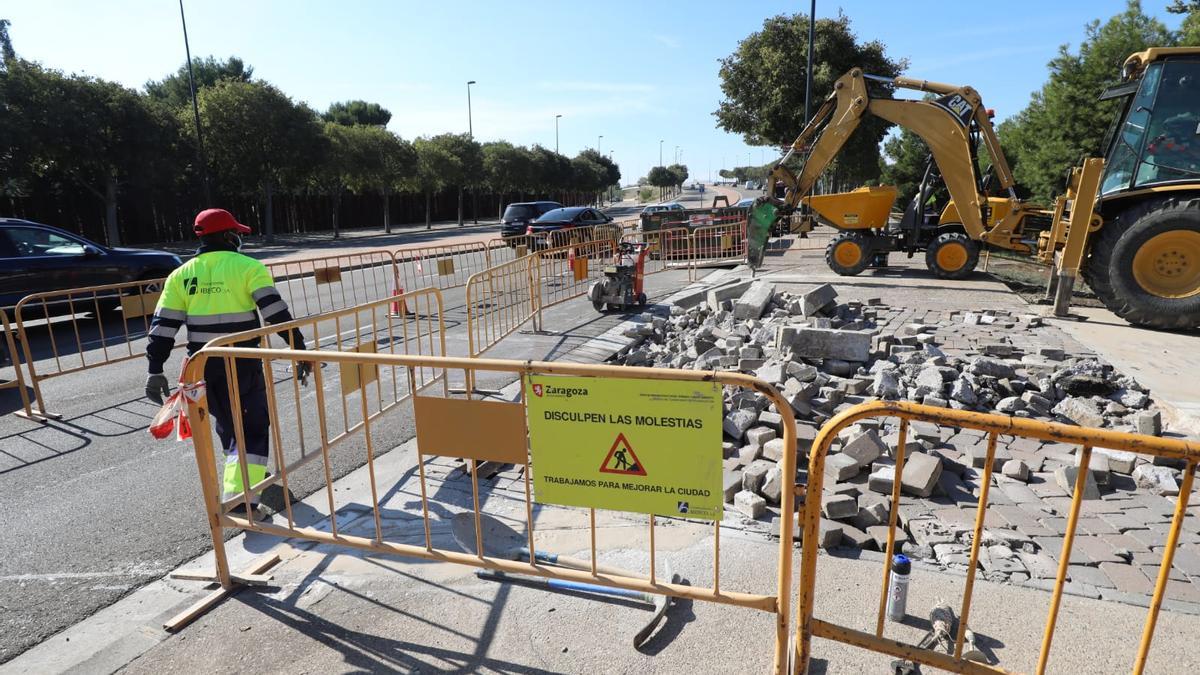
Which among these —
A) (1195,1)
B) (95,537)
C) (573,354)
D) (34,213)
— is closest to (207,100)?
(34,213)

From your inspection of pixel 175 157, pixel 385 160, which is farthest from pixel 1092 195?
pixel 385 160

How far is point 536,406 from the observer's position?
9.32 ft

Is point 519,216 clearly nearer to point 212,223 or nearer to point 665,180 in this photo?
point 212,223

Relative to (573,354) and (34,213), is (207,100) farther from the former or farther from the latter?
(573,354)

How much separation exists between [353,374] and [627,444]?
2.55 meters

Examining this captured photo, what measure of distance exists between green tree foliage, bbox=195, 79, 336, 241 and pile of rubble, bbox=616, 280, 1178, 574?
26082 mm

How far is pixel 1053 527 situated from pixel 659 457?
9.12 feet

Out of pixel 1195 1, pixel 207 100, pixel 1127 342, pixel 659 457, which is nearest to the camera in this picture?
pixel 659 457

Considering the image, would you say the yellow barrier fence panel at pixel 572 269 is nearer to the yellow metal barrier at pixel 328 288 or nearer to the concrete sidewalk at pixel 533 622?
the yellow metal barrier at pixel 328 288

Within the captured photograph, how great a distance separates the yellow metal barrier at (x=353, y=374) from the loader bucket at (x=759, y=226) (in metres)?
6.65

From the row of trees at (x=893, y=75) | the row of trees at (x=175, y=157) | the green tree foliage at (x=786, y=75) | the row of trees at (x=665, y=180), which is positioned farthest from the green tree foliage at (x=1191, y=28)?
the row of trees at (x=665, y=180)

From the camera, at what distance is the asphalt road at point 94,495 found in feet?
11.4

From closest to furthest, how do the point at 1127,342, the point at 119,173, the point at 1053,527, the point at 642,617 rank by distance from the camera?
the point at 642,617, the point at 1053,527, the point at 1127,342, the point at 119,173

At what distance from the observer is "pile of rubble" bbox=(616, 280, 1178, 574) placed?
12.7 ft
